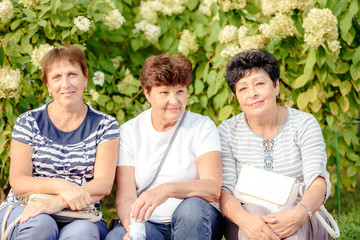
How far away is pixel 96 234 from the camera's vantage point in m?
2.66

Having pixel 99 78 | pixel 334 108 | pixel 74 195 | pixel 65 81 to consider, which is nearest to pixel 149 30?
pixel 99 78

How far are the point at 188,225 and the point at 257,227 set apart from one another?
0.37 m

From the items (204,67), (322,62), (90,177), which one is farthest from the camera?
(204,67)

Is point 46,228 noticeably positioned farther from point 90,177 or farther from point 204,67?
point 204,67

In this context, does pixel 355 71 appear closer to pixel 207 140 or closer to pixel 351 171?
pixel 351 171

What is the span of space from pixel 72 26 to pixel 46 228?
5.44ft

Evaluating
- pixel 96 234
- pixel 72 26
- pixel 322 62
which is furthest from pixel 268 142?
pixel 72 26

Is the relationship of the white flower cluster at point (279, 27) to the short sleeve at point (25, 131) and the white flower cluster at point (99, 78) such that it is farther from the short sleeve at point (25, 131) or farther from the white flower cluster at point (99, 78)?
the short sleeve at point (25, 131)

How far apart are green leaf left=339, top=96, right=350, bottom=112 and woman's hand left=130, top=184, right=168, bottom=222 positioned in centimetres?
182

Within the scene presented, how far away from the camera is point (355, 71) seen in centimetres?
363

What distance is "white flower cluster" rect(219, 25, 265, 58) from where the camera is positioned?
12.0 feet

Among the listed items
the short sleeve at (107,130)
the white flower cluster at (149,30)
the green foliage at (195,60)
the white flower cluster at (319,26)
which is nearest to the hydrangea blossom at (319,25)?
the white flower cluster at (319,26)

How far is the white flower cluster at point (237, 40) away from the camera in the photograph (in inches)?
144

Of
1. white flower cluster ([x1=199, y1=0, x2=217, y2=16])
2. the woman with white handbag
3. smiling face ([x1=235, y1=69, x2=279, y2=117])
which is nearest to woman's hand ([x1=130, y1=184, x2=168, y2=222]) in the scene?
the woman with white handbag
